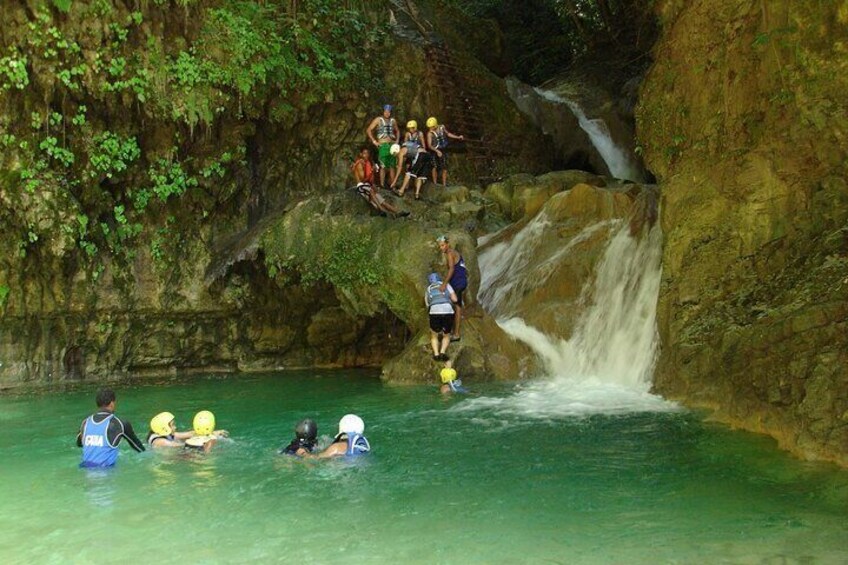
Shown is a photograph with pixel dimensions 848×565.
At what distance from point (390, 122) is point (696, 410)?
9055 mm

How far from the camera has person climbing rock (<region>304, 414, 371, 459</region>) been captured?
7559 millimetres

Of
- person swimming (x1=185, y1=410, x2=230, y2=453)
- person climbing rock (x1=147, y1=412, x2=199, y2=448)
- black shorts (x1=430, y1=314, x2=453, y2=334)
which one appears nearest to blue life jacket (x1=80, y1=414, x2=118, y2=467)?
person climbing rock (x1=147, y1=412, x2=199, y2=448)

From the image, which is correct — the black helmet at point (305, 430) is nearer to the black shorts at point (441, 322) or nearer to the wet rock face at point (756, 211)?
the wet rock face at point (756, 211)

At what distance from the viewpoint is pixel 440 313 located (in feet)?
40.3

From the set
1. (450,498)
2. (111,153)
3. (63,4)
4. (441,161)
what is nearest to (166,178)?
(111,153)

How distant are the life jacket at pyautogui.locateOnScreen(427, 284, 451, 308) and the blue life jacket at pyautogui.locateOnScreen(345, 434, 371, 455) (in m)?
4.83

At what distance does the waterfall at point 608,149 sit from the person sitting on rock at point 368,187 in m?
7.40

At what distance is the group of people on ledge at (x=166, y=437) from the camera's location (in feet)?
23.9

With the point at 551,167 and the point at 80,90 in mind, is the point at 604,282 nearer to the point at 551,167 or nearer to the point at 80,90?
the point at 551,167

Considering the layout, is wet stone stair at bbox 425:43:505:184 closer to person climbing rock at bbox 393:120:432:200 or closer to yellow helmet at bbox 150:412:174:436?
person climbing rock at bbox 393:120:432:200

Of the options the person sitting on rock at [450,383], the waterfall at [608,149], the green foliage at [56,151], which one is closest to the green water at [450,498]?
the person sitting on rock at [450,383]

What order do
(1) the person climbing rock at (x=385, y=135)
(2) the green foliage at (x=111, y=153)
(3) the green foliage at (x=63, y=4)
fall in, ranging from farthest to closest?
(1) the person climbing rock at (x=385, y=135) < (2) the green foliage at (x=111, y=153) < (3) the green foliage at (x=63, y=4)

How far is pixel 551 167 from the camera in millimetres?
20312

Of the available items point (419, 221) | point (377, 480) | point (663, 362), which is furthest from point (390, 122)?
point (377, 480)
